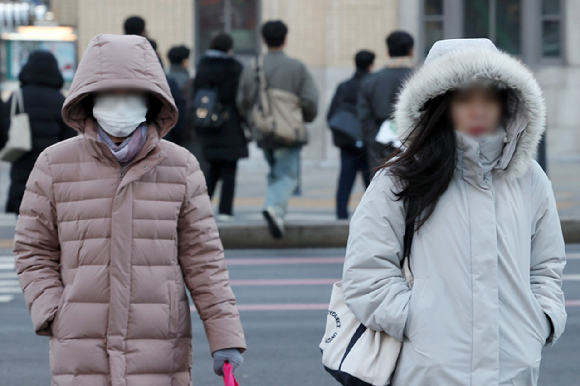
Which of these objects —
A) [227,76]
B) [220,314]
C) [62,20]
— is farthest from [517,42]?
[220,314]


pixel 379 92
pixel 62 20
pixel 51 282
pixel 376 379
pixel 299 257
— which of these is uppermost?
pixel 62 20

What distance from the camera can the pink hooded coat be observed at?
289 centimetres

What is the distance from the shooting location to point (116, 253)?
2.89m

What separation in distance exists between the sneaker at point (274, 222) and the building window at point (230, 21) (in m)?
9.69

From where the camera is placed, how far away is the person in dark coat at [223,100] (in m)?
9.30

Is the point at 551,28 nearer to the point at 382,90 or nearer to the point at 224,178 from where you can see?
the point at 224,178

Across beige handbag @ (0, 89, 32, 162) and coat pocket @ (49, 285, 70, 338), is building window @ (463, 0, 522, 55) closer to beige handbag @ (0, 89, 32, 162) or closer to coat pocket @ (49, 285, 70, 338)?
beige handbag @ (0, 89, 32, 162)

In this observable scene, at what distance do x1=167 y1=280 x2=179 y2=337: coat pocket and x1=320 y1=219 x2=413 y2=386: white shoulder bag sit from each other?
0.57 meters

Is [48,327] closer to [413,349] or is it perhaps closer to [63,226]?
[63,226]

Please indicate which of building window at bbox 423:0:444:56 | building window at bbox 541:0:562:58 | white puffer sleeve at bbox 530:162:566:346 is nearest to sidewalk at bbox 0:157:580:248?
building window at bbox 541:0:562:58

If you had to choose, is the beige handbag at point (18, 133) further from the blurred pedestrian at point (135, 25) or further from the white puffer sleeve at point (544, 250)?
the white puffer sleeve at point (544, 250)

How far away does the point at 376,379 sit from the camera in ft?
8.21

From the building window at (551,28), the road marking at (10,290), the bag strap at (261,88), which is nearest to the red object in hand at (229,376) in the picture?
the road marking at (10,290)

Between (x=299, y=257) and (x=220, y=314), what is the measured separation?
222 inches
